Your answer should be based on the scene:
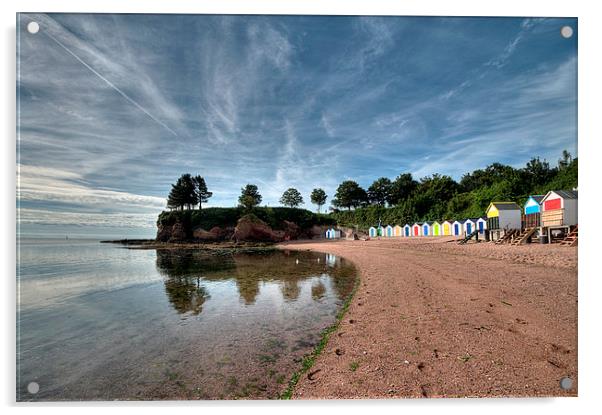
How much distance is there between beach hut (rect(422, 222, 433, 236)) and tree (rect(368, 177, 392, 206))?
16772 mm

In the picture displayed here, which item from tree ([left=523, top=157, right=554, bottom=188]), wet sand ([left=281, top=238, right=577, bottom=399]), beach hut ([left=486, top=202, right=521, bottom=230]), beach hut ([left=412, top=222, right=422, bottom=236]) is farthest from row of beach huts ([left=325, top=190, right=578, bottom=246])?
wet sand ([left=281, top=238, right=577, bottom=399])

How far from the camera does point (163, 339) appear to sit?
3.86m

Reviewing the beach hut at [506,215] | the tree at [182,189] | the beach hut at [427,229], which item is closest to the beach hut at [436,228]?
the beach hut at [427,229]

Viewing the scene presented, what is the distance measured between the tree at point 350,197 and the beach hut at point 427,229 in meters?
17.2

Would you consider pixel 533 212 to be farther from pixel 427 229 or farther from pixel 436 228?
pixel 427 229

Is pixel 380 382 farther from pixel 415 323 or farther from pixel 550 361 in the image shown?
pixel 550 361

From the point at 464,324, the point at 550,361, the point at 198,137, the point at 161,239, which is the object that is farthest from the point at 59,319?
the point at 161,239

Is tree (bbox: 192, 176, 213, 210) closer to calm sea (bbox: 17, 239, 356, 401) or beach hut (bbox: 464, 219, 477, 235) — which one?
calm sea (bbox: 17, 239, 356, 401)

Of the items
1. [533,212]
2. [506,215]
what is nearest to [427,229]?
[506,215]

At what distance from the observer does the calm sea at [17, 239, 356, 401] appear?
8.79 ft

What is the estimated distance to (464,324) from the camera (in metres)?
3.45

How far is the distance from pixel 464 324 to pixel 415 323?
651mm
